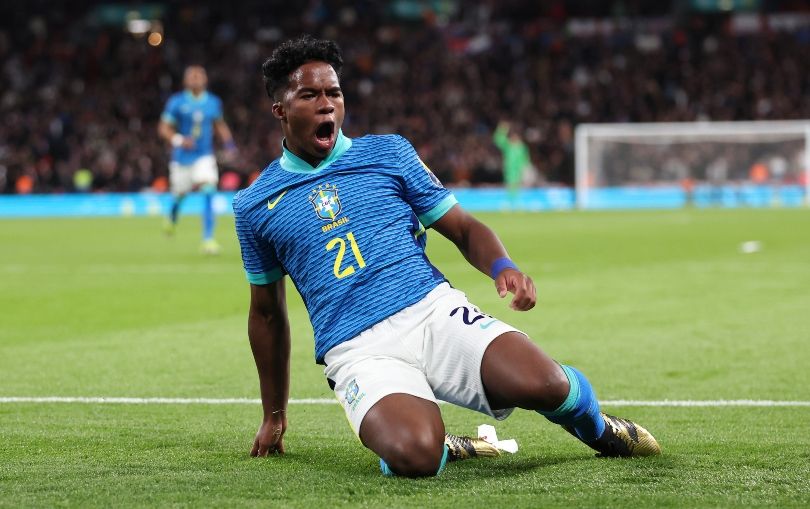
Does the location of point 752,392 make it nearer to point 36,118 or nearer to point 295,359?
point 295,359

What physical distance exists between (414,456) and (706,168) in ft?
94.9

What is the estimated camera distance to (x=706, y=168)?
3216cm

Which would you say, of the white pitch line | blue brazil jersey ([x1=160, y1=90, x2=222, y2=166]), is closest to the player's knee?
the white pitch line

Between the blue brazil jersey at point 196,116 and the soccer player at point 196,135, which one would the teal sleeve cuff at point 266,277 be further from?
the blue brazil jersey at point 196,116

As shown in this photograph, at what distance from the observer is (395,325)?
185 inches

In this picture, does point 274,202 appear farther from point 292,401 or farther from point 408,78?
point 408,78

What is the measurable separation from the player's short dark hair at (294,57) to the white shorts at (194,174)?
40.5ft

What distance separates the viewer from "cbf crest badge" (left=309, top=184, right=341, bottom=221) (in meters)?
4.81

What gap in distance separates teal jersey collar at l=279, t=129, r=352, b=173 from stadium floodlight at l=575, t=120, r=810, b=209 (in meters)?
27.6

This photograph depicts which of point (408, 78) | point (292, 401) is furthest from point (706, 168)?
point (292, 401)

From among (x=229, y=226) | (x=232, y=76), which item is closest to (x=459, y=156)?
(x=232, y=76)

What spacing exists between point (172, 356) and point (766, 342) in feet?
11.9

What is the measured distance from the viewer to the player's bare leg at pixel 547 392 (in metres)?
4.41

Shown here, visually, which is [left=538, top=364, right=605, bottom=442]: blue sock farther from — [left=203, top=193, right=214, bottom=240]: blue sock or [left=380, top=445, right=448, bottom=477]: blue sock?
[left=203, top=193, right=214, bottom=240]: blue sock
